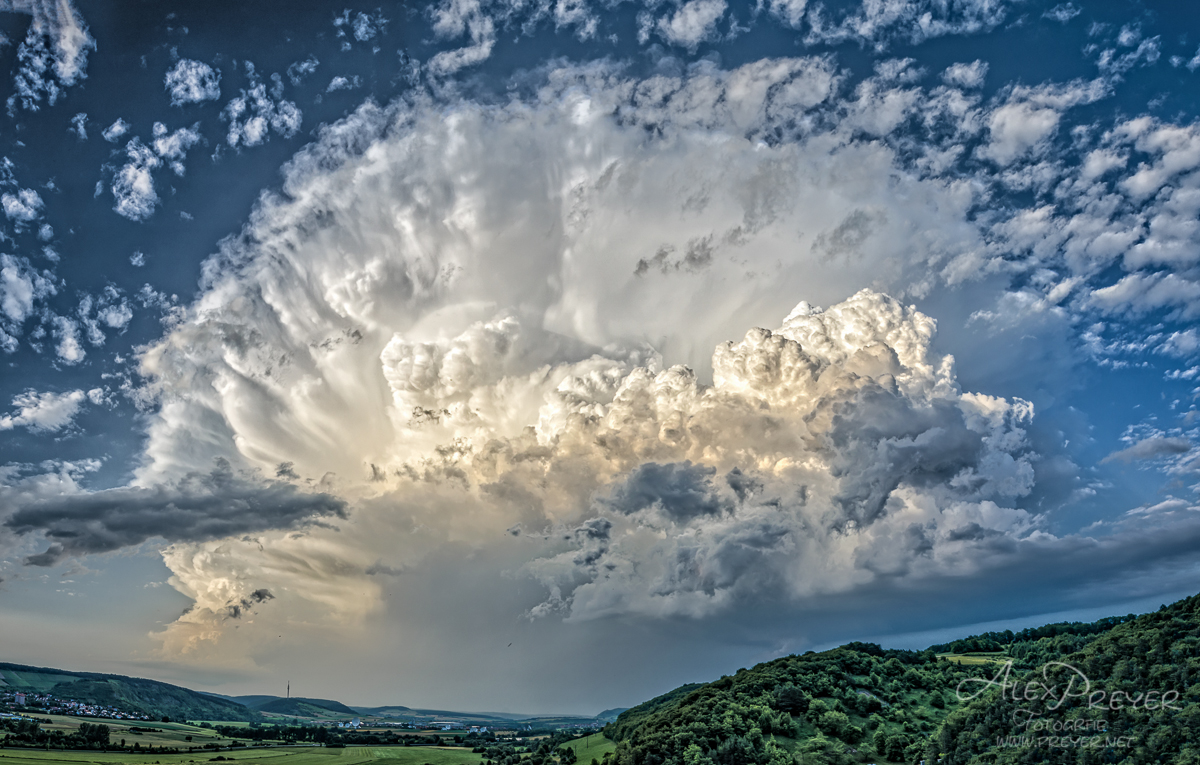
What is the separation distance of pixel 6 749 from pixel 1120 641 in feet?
895

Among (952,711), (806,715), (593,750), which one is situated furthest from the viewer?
(593,750)

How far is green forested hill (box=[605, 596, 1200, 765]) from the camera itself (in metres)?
83.9

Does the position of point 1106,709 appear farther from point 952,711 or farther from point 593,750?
point 593,750

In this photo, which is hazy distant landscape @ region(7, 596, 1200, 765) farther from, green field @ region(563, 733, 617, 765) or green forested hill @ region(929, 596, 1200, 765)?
green field @ region(563, 733, 617, 765)

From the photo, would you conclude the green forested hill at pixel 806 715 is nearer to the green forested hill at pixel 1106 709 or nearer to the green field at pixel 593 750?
the green forested hill at pixel 1106 709

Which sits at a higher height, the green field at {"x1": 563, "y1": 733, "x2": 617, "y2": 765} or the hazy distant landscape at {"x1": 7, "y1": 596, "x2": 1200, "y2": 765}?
the hazy distant landscape at {"x1": 7, "y1": 596, "x2": 1200, "y2": 765}

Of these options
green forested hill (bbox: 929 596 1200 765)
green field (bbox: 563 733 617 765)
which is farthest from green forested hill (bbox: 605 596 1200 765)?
green field (bbox: 563 733 617 765)

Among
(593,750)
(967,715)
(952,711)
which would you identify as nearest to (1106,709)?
(967,715)

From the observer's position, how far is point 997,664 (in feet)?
525

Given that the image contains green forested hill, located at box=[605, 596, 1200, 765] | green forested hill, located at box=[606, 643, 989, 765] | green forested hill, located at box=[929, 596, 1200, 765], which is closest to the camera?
green forested hill, located at box=[929, 596, 1200, 765]

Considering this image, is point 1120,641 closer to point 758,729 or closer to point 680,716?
point 758,729

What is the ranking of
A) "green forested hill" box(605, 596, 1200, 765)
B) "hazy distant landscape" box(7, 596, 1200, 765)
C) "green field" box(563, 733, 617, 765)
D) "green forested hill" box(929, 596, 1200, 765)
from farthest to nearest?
1. "green field" box(563, 733, 617, 765)
2. "hazy distant landscape" box(7, 596, 1200, 765)
3. "green forested hill" box(605, 596, 1200, 765)
4. "green forested hill" box(929, 596, 1200, 765)

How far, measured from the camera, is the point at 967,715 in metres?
105

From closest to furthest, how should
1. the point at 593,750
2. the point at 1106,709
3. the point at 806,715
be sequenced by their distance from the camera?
the point at 1106,709, the point at 806,715, the point at 593,750
